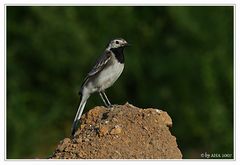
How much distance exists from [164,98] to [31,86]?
3.33 metres

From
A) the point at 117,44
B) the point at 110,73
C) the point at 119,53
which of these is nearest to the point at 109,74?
the point at 110,73

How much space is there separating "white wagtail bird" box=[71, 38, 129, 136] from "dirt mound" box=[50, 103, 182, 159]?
1.80 meters

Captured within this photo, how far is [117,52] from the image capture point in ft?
37.0

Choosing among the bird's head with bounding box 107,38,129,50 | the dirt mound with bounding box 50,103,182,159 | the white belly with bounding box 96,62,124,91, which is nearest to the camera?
the dirt mound with bounding box 50,103,182,159

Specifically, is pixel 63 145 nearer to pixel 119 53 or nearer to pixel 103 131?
pixel 103 131

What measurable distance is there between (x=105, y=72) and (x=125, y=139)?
7.79ft

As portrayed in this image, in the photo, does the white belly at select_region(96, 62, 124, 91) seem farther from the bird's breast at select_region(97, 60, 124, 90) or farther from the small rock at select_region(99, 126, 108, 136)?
the small rock at select_region(99, 126, 108, 136)

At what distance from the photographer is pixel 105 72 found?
36.4 feet

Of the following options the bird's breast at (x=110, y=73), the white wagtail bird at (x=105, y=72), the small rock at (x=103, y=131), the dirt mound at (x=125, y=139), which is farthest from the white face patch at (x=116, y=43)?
the small rock at (x=103, y=131)

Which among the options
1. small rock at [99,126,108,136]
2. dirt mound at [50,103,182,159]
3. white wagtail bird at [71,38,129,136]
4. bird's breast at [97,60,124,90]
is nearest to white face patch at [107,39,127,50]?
white wagtail bird at [71,38,129,136]

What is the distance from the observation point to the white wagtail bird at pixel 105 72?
11078mm

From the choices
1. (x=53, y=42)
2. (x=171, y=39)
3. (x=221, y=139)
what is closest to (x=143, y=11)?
(x=171, y=39)

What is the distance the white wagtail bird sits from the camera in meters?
11.1

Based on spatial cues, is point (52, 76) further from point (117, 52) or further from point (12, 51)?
point (117, 52)
